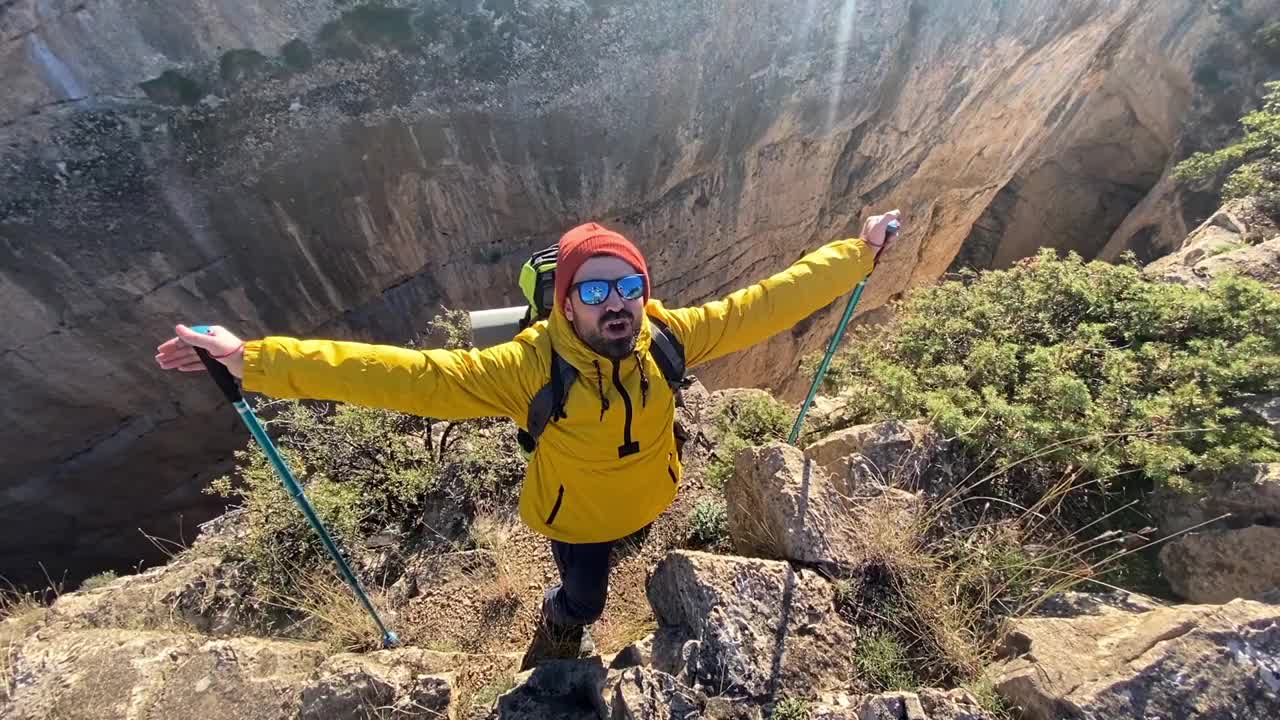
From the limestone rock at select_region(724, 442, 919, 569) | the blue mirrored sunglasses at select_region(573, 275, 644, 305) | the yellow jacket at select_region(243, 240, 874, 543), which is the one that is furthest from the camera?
the limestone rock at select_region(724, 442, 919, 569)

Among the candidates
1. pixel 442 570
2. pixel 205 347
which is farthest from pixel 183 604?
pixel 205 347

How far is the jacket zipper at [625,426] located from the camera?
217 cm

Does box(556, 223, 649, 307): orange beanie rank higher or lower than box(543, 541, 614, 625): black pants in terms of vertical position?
higher

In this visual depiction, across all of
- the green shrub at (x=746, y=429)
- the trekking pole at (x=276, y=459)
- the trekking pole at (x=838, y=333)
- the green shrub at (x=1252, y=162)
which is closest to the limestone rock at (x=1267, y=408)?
the trekking pole at (x=838, y=333)

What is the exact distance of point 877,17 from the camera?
283 inches

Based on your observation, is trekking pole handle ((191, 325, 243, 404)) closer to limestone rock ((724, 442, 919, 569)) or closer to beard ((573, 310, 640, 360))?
beard ((573, 310, 640, 360))

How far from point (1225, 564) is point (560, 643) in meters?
2.62

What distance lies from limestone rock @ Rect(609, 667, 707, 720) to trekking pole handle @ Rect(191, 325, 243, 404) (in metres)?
1.56

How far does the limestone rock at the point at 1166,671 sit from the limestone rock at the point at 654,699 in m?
1.00

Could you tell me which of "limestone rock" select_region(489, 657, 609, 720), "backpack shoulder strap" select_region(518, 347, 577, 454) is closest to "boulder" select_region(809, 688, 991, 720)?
"limestone rock" select_region(489, 657, 609, 720)

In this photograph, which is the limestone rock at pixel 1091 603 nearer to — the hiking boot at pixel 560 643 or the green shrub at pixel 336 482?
the hiking boot at pixel 560 643

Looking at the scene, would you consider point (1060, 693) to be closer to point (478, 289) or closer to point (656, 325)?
point (656, 325)

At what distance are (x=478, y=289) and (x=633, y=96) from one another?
10.3ft

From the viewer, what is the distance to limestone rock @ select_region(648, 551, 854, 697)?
6.84ft
